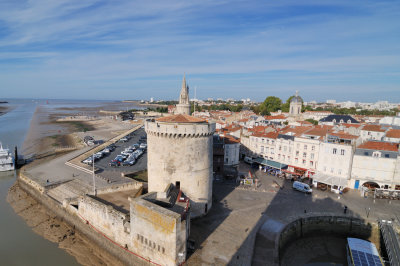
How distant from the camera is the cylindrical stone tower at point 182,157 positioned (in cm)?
1766

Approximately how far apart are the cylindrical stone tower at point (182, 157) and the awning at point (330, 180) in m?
16.3

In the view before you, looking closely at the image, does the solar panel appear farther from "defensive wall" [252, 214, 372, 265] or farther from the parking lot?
the parking lot

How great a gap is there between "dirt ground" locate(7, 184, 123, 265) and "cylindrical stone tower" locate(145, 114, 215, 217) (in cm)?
647

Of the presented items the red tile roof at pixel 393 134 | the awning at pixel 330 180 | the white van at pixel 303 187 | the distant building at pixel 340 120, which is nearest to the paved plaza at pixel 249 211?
the white van at pixel 303 187

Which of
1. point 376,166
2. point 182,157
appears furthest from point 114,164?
point 376,166

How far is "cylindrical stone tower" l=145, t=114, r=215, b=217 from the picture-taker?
1766 centimetres

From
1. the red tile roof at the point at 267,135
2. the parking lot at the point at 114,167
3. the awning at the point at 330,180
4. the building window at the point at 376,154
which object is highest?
the red tile roof at the point at 267,135

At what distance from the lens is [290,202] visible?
23.3 meters

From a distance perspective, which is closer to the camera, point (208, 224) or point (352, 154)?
point (208, 224)

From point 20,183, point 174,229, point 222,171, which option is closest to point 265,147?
point 222,171

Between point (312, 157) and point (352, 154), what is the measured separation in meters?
4.87

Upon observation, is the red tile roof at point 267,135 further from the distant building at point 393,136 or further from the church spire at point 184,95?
the distant building at point 393,136

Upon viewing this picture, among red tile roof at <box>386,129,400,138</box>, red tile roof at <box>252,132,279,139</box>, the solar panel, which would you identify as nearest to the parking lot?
red tile roof at <box>252,132,279,139</box>

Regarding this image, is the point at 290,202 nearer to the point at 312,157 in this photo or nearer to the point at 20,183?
the point at 312,157
